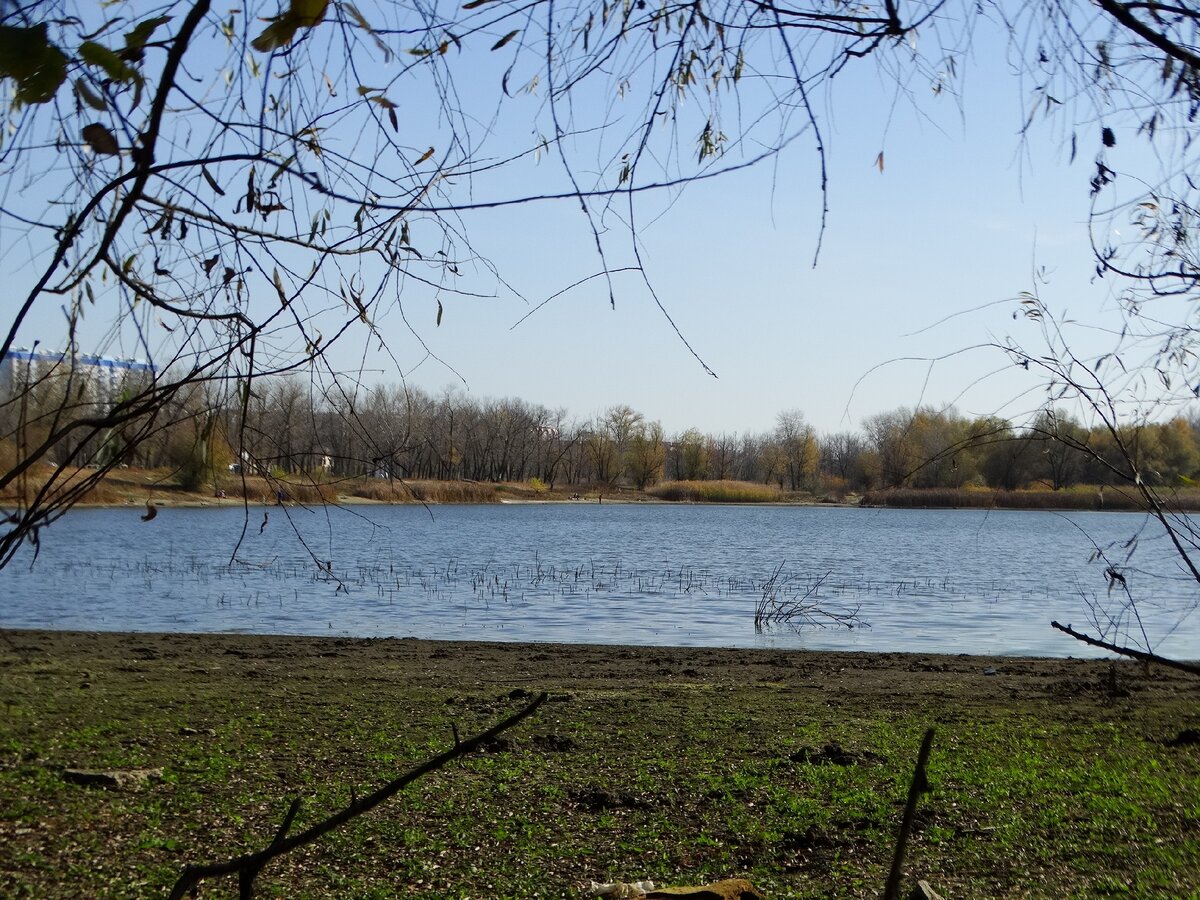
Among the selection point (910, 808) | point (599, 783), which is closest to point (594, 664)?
point (599, 783)

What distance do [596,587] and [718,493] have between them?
68.6 m

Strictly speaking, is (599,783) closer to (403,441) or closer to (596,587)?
(403,441)

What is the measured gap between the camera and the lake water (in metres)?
18.7

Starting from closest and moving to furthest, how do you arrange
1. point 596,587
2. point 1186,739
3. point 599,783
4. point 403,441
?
point 403,441
point 599,783
point 1186,739
point 596,587

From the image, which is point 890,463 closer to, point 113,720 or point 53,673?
point 113,720

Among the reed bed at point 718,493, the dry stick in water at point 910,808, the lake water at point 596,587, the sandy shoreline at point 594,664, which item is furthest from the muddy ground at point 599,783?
the reed bed at point 718,493

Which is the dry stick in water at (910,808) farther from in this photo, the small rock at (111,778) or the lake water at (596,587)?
the small rock at (111,778)

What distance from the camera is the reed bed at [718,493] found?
93250 mm

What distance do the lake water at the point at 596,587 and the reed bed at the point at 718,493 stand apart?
1610 inches

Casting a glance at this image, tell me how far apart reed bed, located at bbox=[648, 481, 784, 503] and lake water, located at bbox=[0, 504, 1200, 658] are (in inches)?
1610

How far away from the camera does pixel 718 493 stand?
9488 centimetres

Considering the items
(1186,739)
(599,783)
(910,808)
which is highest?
(910,808)

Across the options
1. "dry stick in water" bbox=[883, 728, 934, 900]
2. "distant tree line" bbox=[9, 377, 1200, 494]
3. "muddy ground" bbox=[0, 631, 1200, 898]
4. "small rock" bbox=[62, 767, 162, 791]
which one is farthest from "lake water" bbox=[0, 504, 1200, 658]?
"dry stick in water" bbox=[883, 728, 934, 900]

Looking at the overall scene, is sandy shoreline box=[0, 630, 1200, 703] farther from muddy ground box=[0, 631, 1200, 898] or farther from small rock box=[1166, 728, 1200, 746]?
small rock box=[1166, 728, 1200, 746]
